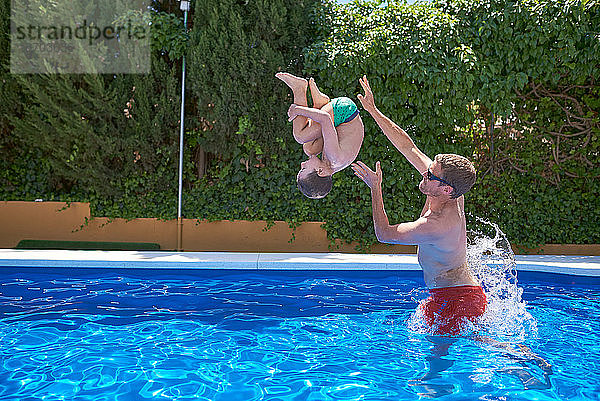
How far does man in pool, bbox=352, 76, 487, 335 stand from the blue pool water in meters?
0.27

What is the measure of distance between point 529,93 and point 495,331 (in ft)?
17.0

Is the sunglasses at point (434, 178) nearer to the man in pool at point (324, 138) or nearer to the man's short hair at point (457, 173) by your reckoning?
the man's short hair at point (457, 173)

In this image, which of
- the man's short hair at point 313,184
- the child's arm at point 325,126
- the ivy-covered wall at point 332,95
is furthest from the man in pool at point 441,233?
the ivy-covered wall at point 332,95

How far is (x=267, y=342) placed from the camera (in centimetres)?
425

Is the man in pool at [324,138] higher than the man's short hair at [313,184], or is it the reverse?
the man in pool at [324,138]

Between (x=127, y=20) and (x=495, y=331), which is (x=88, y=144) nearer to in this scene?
(x=127, y=20)

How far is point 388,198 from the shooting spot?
8227 mm

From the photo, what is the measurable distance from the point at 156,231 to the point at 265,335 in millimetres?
4440

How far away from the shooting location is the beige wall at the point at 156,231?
835 cm

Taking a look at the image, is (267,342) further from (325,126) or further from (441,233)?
(325,126)

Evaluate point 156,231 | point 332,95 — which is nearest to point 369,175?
point 332,95

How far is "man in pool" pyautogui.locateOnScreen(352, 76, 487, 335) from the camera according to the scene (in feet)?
10.9

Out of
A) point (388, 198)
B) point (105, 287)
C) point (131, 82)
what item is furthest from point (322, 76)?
point (105, 287)

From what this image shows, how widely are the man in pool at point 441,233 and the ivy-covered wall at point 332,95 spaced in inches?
161
